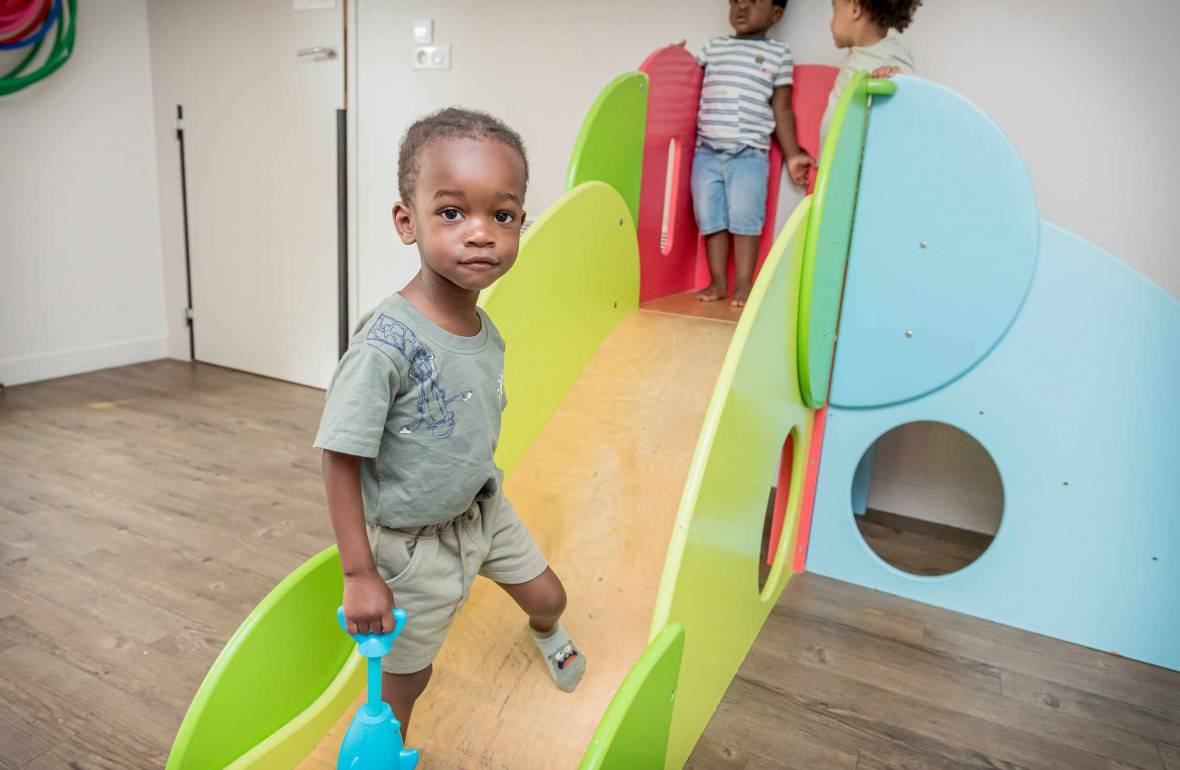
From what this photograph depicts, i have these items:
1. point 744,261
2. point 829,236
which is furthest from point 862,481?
point 829,236

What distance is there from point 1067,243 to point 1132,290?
0.17 m

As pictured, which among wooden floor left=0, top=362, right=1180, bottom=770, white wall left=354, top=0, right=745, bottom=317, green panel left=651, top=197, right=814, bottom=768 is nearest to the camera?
green panel left=651, top=197, right=814, bottom=768

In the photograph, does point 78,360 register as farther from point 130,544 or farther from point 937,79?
point 937,79

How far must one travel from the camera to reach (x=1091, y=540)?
6.06 ft

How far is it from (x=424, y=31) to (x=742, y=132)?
1.46m

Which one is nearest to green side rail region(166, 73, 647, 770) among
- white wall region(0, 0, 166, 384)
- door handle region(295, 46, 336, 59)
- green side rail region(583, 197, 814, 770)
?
green side rail region(583, 197, 814, 770)

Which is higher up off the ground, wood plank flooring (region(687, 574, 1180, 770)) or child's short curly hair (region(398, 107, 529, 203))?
child's short curly hair (region(398, 107, 529, 203))

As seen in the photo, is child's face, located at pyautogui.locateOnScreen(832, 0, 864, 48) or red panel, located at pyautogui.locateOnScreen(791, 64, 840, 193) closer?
child's face, located at pyautogui.locateOnScreen(832, 0, 864, 48)

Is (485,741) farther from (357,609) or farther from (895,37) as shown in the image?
(895,37)

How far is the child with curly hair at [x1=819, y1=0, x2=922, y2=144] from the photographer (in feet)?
6.92

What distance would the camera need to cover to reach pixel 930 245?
1.87m

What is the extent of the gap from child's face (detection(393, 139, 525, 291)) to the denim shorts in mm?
1512

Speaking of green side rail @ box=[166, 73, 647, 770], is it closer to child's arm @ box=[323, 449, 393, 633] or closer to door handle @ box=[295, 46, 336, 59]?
child's arm @ box=[323, 449, 393, 633]

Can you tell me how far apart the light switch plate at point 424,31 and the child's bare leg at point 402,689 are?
8.67ft
